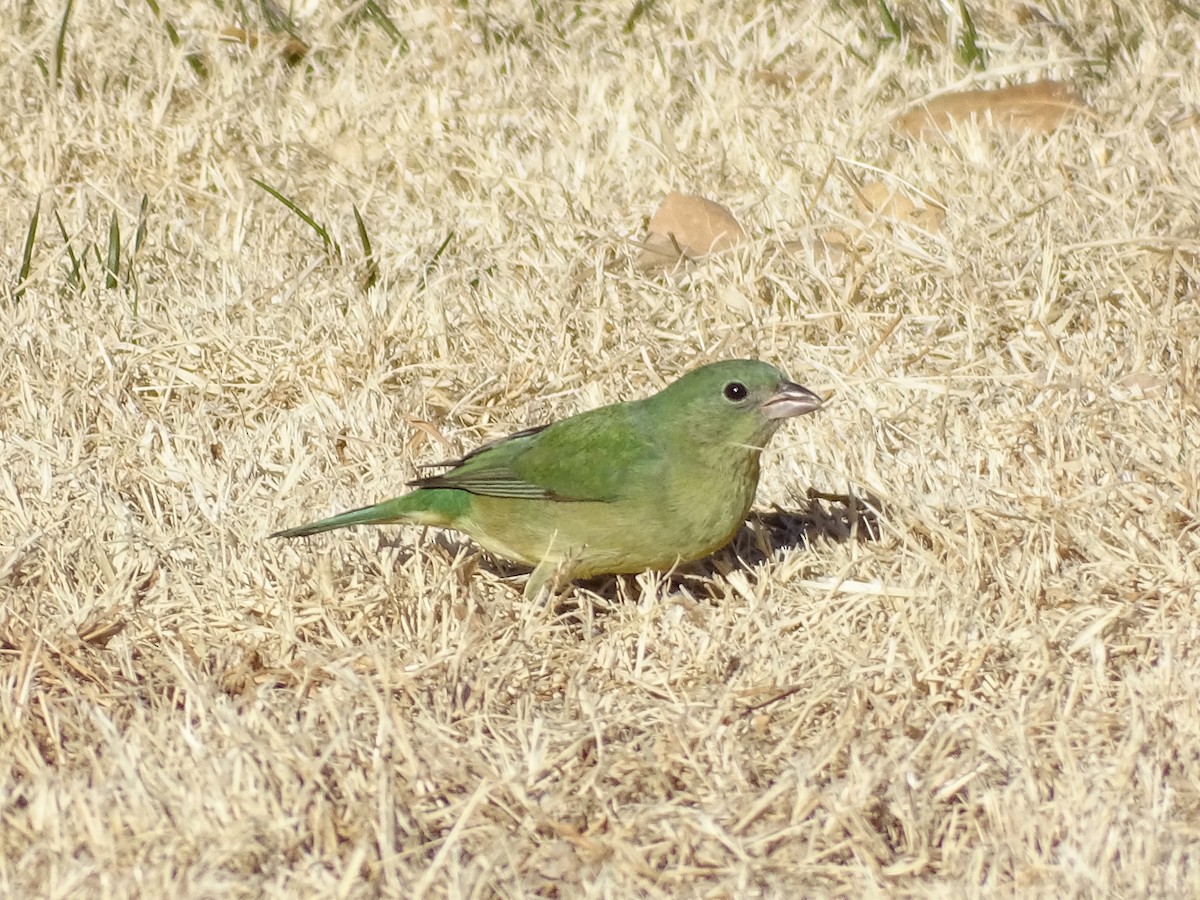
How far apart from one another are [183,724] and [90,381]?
1687 mm

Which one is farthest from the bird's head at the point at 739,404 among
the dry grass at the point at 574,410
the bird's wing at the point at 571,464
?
the dry grass at the point at 574,410

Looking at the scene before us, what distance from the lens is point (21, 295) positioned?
4.87m

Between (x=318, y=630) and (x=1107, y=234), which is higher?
(x=1107, y=234)

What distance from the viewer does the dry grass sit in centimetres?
283

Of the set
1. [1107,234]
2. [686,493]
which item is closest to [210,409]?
[686,493]

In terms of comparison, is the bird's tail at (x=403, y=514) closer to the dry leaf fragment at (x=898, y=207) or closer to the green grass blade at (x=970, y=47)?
the dry leaf fragment at (x=898, y=207)

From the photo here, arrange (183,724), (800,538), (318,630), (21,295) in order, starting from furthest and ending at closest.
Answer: (21,295) → (800,538) → (318,630) → (183,724)

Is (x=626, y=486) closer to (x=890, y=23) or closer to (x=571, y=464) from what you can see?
(x=571, y=464)

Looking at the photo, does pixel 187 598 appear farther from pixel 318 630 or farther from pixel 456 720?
pixel 456 720

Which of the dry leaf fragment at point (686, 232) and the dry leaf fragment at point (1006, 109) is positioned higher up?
the dry leaf fragment at point (1006, 109)

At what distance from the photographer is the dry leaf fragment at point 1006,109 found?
5484mm

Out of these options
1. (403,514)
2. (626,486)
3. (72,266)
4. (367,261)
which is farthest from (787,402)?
(72,266)

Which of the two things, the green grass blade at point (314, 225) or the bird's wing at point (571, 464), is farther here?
the green grass blade at point (314, 225)

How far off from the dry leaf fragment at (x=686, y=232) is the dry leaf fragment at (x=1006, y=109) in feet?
2.89
